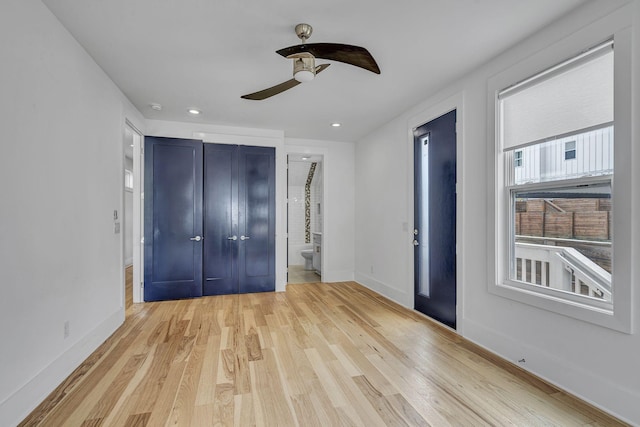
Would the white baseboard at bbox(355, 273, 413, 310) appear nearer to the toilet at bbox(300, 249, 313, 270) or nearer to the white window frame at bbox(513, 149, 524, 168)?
the toilet at bbox(300, 249, 313, 270)

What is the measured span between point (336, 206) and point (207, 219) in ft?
7.49

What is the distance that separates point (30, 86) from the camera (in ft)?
5.98

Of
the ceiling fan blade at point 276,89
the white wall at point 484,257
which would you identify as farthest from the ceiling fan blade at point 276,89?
the white wall at point 484,257

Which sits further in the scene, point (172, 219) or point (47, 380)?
point (172, 219)

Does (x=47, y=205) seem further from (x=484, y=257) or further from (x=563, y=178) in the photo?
(x=563, y=178)

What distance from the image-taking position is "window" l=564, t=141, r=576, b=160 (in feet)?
6.72

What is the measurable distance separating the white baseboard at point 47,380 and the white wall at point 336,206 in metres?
3.46

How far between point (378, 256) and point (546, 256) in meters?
2.56

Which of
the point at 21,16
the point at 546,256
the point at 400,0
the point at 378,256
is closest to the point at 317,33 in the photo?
the point at 400,0

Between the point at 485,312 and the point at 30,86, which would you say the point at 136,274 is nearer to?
the point at 30,86

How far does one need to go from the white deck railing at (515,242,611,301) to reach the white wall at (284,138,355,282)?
3.26 m

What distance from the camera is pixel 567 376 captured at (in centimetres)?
200

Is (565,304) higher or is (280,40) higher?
(280,40)

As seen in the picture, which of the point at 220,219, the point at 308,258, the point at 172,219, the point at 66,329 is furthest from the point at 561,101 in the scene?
the point at 308,258
